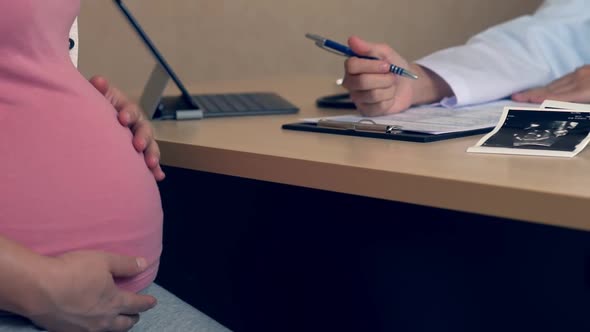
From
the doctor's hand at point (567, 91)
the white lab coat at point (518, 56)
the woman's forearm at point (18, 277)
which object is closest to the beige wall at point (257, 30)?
the white lab coat at point (518, 56)

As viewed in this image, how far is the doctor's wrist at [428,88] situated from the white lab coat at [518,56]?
0.04 ft

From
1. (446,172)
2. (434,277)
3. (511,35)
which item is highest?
(511,35)

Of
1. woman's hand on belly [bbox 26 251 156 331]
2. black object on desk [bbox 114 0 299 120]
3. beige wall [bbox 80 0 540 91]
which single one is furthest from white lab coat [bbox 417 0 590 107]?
beige wall [bbox 80 0 540 91]

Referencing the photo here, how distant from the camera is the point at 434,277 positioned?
1182 mm

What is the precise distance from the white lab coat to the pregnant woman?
62cm

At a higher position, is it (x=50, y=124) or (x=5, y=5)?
(x=5, y=5)

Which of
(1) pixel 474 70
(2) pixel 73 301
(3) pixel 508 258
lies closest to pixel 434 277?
(3) pixel 508 258

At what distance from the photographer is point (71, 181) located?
761mm

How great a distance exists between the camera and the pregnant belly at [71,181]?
0.74 meters

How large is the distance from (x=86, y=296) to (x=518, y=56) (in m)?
0.90

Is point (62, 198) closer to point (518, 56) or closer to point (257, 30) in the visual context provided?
point (518, 56)

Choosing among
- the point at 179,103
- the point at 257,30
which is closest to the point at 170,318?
the point at 179,103

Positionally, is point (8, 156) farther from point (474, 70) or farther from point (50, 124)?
point (474, 70)

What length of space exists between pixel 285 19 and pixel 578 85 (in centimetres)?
163
